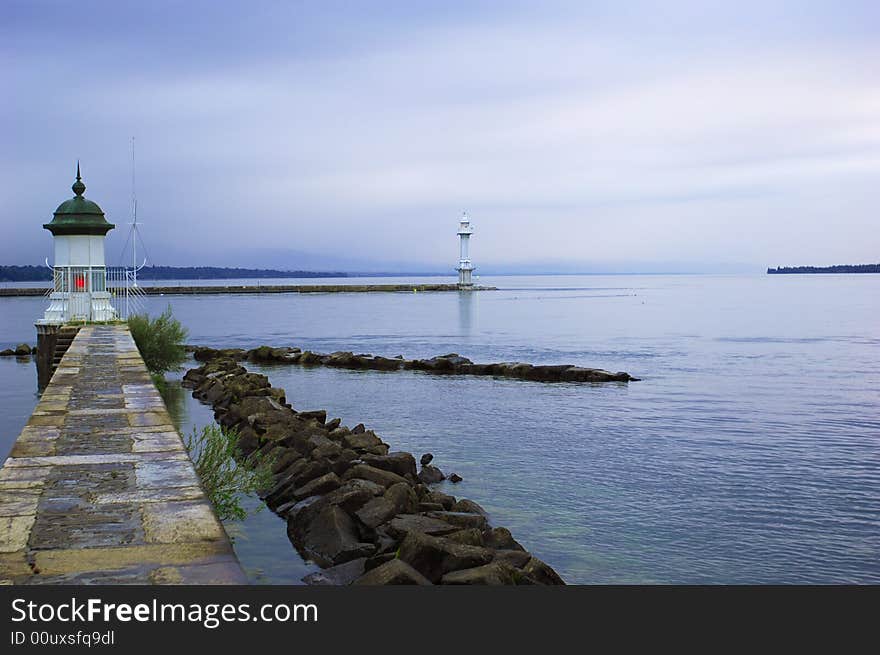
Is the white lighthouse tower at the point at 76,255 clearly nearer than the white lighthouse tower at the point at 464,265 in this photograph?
Yes

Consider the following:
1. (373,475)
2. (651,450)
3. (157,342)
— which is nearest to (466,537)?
(373,475)

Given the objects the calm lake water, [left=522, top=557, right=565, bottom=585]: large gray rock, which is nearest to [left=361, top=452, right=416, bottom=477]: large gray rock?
the calm lake water

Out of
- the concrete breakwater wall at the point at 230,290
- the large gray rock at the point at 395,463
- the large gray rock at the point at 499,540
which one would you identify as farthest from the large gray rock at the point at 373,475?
the concrete breakwater wall at the point at 230,290

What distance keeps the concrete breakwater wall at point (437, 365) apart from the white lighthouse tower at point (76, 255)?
386 inches

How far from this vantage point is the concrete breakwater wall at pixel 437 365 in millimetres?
24797

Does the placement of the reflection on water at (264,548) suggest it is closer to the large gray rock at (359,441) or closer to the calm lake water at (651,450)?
the calm lake water at (651,450)

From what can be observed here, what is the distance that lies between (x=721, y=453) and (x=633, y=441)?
1.66 metres

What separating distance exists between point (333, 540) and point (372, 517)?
452 millimetres

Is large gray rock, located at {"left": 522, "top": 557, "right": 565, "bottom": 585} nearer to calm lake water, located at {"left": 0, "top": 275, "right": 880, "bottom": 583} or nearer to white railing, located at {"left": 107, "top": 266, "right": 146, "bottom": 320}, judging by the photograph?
calm lake water, located at {"left": 0, "top": 275, "right": 880, "bottom": 583}

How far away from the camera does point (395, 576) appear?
6309 millimetres

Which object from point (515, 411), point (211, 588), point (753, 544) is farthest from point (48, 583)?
point (515, 411)

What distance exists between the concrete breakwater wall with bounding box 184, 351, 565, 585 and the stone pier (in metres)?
1.69
